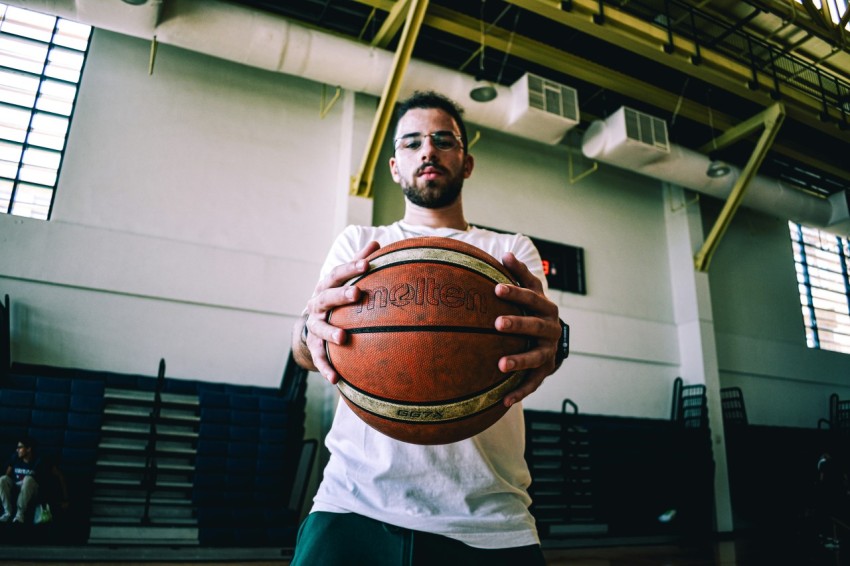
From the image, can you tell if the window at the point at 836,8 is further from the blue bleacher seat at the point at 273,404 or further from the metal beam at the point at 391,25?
the blue bleacher seat at the point at 273,404

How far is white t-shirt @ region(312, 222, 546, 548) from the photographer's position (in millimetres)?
1279

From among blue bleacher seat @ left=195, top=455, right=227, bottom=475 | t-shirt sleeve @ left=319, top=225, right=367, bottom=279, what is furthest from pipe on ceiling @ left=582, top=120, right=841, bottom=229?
t-shirt sleeve @ left=319, top=225, right=367, bottom=279

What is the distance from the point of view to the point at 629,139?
6.38 meters

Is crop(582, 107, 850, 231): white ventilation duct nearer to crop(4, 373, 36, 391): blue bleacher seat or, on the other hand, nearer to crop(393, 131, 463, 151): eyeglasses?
crop(393, 131, 463, 151): eyeglasses

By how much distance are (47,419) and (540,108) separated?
5.05m

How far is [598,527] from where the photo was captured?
5.60 metres

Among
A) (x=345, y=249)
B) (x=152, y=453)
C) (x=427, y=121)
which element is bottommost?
(x=152, y=453)

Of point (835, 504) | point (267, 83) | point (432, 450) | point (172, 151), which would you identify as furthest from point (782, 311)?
point (432, 450)

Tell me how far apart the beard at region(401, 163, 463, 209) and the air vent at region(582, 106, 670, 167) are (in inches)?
211

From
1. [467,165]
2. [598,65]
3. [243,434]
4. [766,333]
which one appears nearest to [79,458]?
[243,434]

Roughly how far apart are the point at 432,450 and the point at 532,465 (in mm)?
4627

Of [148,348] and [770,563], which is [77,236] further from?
[770,563]

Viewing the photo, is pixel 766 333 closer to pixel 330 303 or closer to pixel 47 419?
pixel 47 419

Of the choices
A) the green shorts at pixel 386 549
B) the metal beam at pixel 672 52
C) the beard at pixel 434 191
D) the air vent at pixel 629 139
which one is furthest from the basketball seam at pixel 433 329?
the air vent at pixel 629 139
